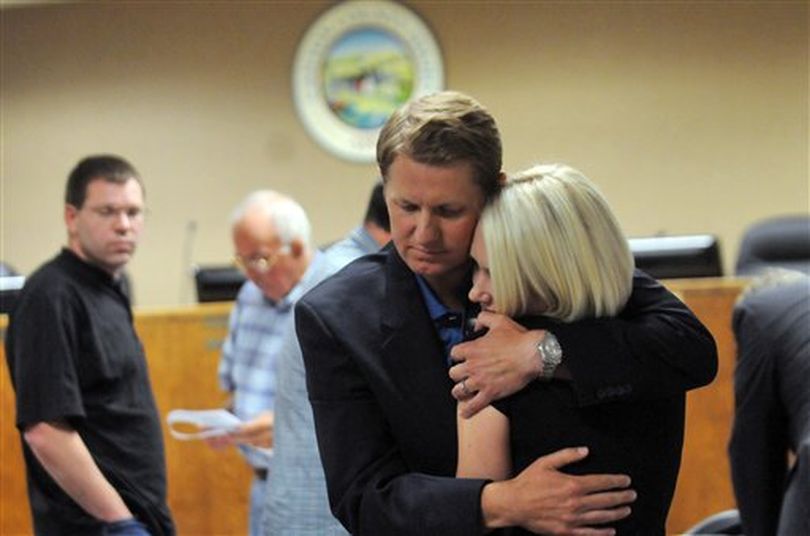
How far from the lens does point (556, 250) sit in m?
1.29

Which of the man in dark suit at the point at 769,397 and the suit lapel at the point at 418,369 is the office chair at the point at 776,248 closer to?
the man in dark suit at the point at 769,397

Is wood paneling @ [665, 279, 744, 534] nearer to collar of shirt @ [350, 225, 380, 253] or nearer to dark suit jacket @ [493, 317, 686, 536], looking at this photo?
collar of shirt @ [350, 225, 380, 253]

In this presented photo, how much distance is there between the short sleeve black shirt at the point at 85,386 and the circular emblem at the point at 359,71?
3308mm

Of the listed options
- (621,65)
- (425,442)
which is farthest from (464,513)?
(621,65)

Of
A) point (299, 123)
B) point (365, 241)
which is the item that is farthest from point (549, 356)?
point (299, 123)

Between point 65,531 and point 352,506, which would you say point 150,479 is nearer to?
point 65,531

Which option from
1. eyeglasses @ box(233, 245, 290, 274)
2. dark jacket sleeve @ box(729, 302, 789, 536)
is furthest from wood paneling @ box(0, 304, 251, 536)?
dark jacket sleeve @ box(729, 302, 789, 536)

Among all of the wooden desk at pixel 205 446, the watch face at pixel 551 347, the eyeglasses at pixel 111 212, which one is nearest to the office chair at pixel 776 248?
the wooden desk at pixel 205 446

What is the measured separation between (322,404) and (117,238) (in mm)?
1319

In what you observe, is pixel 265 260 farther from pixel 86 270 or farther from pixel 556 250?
pixel 556 250

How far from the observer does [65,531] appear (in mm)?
2461

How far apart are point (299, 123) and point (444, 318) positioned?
4.77m

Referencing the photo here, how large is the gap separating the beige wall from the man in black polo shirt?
2.43 meters

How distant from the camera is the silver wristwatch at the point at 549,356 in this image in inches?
51.7
